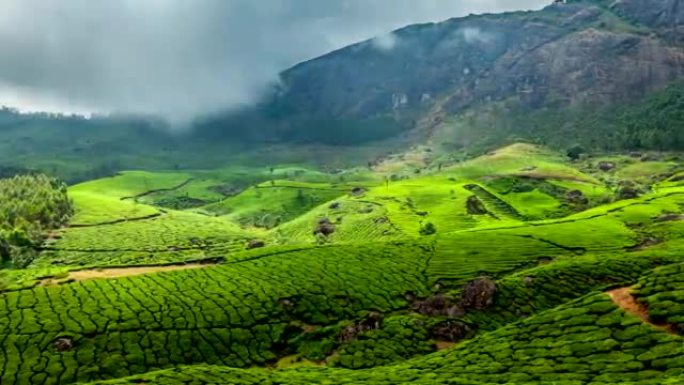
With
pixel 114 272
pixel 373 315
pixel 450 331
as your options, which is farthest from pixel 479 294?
pixel 114 272

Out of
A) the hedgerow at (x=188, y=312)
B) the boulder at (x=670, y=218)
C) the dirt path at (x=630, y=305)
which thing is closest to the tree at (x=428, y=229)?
the hedgerow at (x=188, y=312)

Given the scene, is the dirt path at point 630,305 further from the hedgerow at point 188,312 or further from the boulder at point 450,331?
the hedgerow at point 188,312

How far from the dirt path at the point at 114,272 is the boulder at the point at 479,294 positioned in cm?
6197

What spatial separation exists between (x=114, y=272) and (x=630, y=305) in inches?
4221

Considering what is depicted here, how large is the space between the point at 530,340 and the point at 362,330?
3245 cm

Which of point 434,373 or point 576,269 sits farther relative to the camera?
point 576,269

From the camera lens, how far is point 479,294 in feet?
388

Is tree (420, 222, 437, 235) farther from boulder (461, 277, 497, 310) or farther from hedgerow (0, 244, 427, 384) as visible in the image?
boulder (461, 277, 497, 310)

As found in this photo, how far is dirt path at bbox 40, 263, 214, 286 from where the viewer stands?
134 meters

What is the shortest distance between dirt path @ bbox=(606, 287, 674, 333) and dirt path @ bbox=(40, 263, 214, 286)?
3522 inches

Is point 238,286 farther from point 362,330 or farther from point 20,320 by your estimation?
point 20,320

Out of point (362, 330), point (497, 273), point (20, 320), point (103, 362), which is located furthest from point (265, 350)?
point (497, 273)

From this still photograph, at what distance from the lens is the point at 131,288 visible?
407ft

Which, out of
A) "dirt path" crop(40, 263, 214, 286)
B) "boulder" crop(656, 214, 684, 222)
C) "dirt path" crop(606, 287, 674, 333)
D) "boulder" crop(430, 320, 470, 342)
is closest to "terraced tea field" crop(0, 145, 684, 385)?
"boulder" crop(430, 320, 470, 342)
